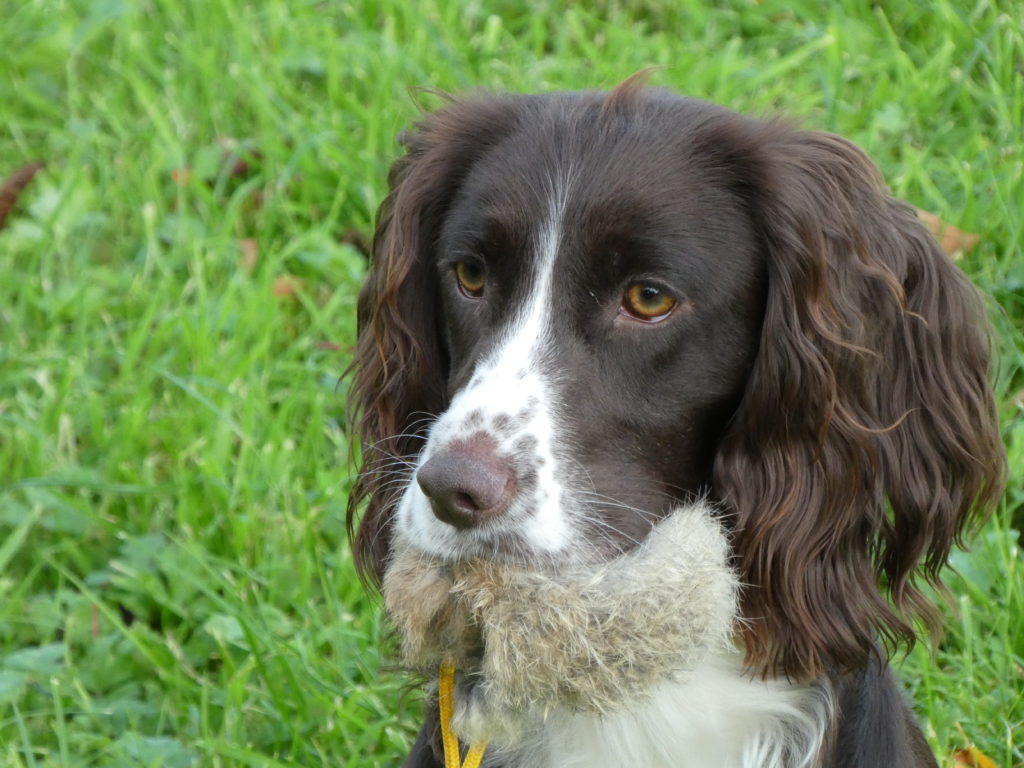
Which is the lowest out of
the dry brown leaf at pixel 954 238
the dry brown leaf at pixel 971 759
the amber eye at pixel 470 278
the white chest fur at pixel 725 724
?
the dry brown leaf at pixel 971 759

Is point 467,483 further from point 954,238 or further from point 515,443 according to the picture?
point 954,238

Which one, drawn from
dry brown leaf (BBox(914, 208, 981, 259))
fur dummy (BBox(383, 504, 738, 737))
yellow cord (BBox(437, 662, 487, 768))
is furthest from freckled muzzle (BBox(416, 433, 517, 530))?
dry brown leaf (BBox(914, 208, 981, 259))

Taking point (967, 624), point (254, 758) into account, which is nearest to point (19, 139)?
point (254, 758)

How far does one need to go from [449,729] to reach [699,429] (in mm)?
816

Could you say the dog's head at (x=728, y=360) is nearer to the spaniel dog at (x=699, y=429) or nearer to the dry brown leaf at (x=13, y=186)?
the spaniel dog at (x=699, y=429)

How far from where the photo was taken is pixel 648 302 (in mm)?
3137

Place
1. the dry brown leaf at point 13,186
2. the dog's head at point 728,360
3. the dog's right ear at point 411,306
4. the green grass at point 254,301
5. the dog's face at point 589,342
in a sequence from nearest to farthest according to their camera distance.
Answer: the dog's face at point 589,342, the dog's head at point 728,360, the dog's right ear at point 411,306, the green grass at point 254,301, the dry brown leaf at point 13,186

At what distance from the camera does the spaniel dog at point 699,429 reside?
2.97m

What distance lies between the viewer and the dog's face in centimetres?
296

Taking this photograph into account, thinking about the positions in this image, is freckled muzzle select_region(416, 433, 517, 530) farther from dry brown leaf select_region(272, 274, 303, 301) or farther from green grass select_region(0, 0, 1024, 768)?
dry brown leaf select_region(272, 274, 303, 301)

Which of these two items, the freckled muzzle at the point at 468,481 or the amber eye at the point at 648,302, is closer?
the freckled muzzle at the point at 468,481

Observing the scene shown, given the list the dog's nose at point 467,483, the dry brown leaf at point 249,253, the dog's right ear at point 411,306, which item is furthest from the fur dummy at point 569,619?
the dry brown leaf at point 249,253

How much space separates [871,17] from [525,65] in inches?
57.8

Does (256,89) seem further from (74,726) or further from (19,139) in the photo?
(74,726)
